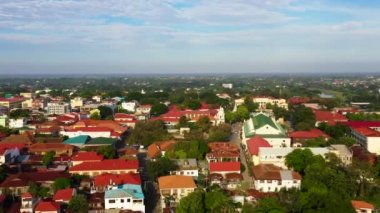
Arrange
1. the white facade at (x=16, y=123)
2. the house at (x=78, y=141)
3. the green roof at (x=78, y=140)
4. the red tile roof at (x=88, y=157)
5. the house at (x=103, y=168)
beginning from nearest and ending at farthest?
the house at (x=103, y=168) → the red tile roof at (x=88, y=157) → the house at (x=78, y=141) → the green roof at (x=78, y=140) → the white facade at (x=16, y=123)

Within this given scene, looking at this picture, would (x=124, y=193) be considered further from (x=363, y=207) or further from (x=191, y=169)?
(x=363, y=207)

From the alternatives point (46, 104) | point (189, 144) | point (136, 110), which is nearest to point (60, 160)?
point (189, 144)

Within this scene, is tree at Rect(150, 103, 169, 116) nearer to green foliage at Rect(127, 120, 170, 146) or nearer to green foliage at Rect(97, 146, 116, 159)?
green foliage at Rect(127, 120, 170, 146)

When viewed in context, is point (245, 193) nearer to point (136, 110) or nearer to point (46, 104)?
point (136, 110)

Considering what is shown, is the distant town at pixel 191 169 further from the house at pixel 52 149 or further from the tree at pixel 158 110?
the tree at pixel 158 110

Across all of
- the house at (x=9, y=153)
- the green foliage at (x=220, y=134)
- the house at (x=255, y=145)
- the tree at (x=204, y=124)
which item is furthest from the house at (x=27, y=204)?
the tree at (x=204, y=124)

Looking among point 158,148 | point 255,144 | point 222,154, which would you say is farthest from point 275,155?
point 158,148
